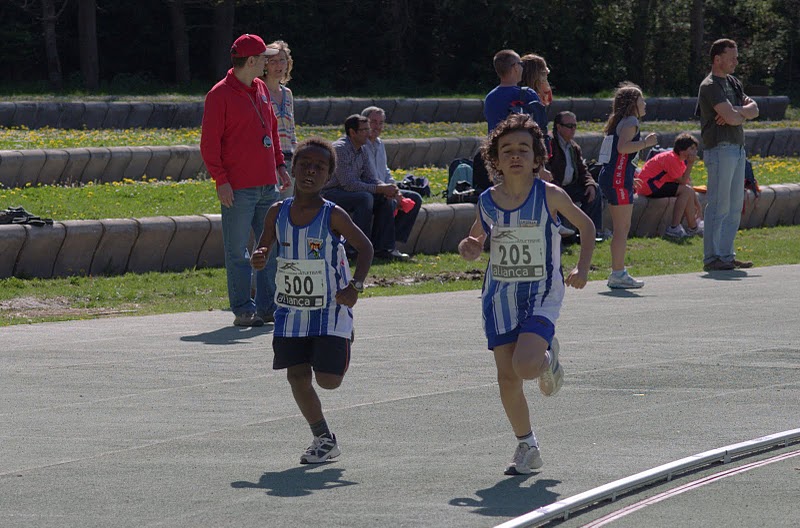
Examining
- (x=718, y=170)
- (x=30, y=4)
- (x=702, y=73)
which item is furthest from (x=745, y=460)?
(x=702, y=73)

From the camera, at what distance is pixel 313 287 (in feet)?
20.4

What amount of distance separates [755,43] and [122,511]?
3794 centimetres

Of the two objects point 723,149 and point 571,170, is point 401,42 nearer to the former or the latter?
point 571,170

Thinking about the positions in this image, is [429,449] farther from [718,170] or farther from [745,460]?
[718,170]

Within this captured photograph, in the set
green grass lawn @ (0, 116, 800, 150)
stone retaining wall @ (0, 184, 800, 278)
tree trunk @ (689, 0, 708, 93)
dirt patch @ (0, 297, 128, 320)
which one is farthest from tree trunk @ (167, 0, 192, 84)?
dirt patch @ (0, 297, 128, 320)

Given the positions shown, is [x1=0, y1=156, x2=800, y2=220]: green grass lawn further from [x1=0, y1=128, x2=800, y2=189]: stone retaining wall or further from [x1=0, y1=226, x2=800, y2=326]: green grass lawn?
[x1=0, y1=226, x2=800, y2=326]: green grass lawn

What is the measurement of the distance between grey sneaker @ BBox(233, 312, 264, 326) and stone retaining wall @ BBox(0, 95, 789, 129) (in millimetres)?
13822

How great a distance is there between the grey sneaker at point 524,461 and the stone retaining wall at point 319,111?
18289 millimetres

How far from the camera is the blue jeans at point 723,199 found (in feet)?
43.8

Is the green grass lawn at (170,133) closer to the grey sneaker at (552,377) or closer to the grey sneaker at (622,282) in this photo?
the grey sneaker at (622,282)

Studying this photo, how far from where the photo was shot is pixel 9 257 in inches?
476

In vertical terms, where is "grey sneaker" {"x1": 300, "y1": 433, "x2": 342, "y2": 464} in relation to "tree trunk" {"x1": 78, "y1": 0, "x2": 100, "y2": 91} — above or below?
below

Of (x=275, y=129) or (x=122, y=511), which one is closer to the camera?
(x=122, y=511)

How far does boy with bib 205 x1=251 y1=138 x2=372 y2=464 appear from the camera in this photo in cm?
612
